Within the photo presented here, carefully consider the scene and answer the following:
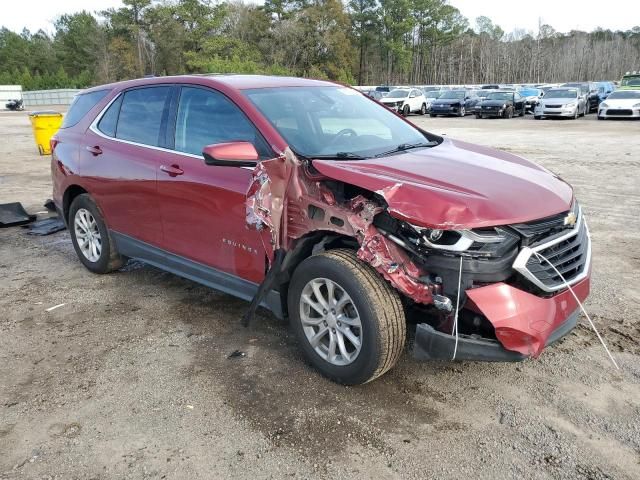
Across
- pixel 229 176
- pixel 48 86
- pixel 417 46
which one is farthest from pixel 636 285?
pixel 417 46

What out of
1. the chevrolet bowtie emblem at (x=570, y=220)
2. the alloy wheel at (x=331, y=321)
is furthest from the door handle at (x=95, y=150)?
the chevrolet bowtie emblem at (x=570, y=220)

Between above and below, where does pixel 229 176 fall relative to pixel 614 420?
above

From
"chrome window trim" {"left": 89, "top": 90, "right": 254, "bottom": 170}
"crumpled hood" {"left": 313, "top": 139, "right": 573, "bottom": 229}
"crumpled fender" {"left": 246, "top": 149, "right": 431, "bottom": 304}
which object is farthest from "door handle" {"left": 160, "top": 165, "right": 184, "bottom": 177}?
"crumpled hood" {"left": 313, "top": 139, "right": 573, "bottom": 229}

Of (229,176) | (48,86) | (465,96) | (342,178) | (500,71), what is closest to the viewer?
(342,178)

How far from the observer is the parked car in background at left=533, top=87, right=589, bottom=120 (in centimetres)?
2584

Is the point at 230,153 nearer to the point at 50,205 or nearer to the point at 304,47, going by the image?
the point at 50,205

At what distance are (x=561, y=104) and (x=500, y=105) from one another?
9.78 feet

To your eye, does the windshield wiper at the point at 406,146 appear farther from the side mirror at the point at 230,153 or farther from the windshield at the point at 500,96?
the windshield at the point at 500,96

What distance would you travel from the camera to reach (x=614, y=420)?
288 centimetres

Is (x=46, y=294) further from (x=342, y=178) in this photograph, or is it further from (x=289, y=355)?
(x=342, y=178)

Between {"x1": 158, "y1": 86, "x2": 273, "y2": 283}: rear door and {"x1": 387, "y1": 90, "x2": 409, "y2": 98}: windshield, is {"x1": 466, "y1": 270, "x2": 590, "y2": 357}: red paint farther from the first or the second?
{"x1": 387, "y1": 90, "x2": 409, "y2": 98}: windshield

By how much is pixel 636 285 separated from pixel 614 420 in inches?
89.8

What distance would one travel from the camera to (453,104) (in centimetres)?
3009

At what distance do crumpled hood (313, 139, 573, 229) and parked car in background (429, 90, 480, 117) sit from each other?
28054 mm
